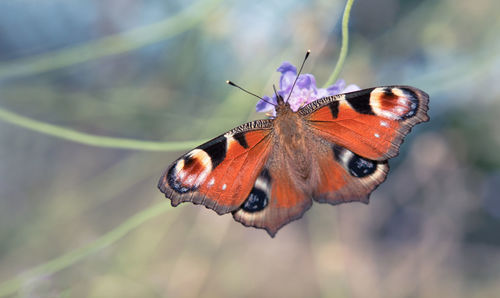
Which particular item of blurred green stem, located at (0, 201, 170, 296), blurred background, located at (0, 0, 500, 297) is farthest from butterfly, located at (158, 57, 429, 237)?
blurred background, located at (0, 0, 500, 297)

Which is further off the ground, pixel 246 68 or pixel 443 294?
pixel 246 68

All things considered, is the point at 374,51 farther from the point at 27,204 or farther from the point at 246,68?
the point at 27,204

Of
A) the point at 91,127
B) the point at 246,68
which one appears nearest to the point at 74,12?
the point at 91,127

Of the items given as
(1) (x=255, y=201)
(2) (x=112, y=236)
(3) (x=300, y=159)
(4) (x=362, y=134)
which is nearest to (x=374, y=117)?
(4) (x=362, y=134)

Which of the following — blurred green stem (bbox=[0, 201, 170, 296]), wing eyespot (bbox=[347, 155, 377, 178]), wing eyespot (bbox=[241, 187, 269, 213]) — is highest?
blurred green stem (bbox=[0, 201, 170, 296])

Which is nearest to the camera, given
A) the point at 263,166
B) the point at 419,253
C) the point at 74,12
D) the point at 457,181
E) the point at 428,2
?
the point at 263,166

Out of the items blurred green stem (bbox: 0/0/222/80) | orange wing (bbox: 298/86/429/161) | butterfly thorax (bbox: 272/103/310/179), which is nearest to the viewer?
orange wing (bbox: 298/86/429/161)

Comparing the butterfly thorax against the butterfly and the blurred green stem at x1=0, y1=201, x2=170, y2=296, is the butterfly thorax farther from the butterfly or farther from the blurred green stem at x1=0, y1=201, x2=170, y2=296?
the blurred green stem at x1=0, y1=201, x2=170, y2=296
